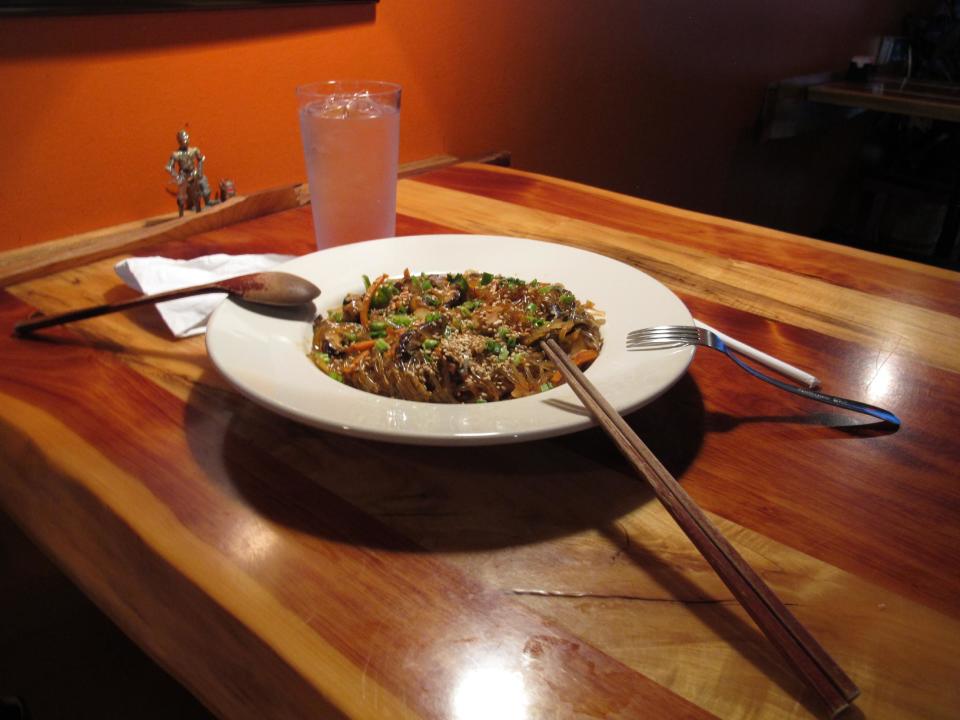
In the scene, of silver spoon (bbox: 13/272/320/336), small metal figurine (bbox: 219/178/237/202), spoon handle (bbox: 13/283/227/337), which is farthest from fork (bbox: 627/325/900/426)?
small metal figurine (bbox: 219/178/237/202)

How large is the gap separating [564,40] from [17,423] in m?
2.81

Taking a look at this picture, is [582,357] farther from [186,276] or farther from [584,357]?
[186,276]

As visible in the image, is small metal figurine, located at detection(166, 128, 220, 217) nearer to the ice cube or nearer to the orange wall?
the orange wall

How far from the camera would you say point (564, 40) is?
306 centimetres

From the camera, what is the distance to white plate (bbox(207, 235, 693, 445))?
68 cm

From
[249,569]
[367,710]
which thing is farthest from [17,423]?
[367,710]

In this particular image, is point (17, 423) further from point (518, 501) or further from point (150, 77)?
point (150, 77)

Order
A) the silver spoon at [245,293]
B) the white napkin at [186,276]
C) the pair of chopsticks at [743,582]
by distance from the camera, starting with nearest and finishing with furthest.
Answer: the pair of chopsticks at [743,582]
the silver spoon at [245,293]
the white napkin at [186,276]

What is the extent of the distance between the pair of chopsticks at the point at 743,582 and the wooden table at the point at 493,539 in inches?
1.3

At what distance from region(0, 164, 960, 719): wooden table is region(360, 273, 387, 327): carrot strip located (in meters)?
0.22

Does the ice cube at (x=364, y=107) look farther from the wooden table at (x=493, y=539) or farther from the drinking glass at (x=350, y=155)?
the wooden table at (x=493, y=539)

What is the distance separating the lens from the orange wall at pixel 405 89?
1535 mm

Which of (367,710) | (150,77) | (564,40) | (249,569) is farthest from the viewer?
(564,40)

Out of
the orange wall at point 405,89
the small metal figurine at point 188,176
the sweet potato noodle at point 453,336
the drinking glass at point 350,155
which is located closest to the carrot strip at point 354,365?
the sweet potato noodle at point 453,336
